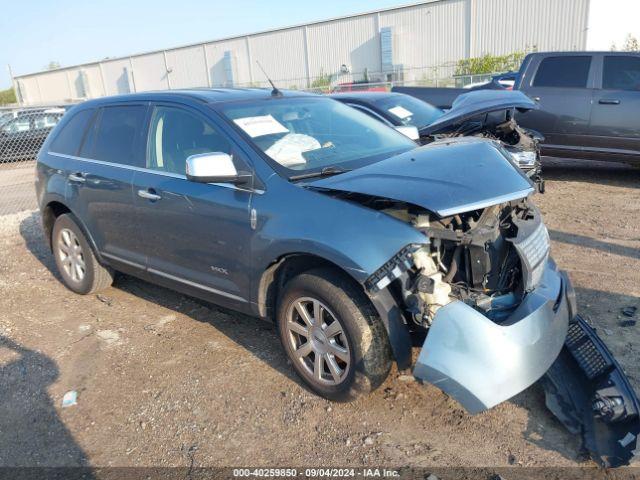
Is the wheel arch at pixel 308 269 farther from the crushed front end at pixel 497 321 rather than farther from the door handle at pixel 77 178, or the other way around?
the door handle at pixel 77 178

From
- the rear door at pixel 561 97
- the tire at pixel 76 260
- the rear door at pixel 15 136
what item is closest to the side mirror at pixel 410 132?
the tire at pixel 76 260

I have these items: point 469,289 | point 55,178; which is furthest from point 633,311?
point 55,178

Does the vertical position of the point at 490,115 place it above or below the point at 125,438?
above

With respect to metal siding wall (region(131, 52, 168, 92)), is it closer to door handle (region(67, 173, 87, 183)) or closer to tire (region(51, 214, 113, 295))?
tire (region(51, 214, 113, 295))

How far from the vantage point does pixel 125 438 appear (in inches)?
126

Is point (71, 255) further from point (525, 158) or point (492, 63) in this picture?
point (492, 63)

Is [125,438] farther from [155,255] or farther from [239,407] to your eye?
[155,255]

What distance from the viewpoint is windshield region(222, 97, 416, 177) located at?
3.63 m

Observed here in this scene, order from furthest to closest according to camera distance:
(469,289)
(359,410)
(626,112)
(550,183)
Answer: (550,183)
(626,112)
(359,410)
(469,289)

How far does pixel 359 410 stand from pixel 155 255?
2.00 meters

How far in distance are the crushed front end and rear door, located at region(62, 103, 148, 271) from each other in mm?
2245

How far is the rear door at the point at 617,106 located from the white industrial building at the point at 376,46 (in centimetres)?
1628

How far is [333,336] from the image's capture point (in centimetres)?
323

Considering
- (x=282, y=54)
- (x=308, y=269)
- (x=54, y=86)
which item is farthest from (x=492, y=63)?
(x=54, y=86)
